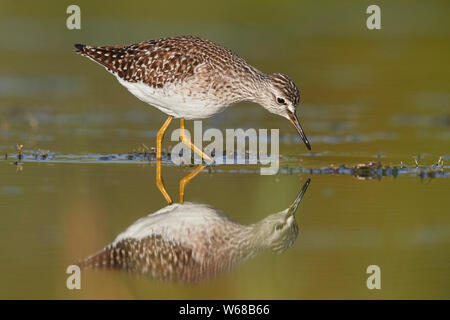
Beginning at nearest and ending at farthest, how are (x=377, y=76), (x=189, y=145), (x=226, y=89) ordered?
(x=226, y=89) < (x=189, y=145) < (x=377, y=76)

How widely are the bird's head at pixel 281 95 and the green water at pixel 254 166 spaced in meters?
0.91

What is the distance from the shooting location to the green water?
8.22 meters

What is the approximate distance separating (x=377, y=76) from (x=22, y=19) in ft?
38.9

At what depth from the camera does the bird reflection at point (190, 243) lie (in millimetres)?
8383

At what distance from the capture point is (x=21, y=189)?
431 inches

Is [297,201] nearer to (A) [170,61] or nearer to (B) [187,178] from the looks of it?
(B) [187,178]

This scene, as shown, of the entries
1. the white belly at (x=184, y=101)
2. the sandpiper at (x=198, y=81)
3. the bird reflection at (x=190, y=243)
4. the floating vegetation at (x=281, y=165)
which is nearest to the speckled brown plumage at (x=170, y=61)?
the sandpiper at (x=198, y=81)

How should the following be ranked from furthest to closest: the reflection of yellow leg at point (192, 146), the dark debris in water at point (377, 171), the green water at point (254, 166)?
the reflection of yellow leg at point (192, 146)
the dark debris in water at point (377, 171)
the green water at point (254, 166)

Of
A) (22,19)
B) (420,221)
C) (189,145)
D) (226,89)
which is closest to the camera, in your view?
(420,221)

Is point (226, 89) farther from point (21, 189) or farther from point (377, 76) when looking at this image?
point (377, 76)

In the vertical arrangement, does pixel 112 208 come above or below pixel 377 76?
below

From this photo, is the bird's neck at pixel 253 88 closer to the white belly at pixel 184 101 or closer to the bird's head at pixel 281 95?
the bird's head at pixel 281 95

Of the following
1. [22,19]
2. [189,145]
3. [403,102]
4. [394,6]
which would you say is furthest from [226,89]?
[394,6]

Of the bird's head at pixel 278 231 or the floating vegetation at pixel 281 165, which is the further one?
the floating vegetation at pixel 281 165
